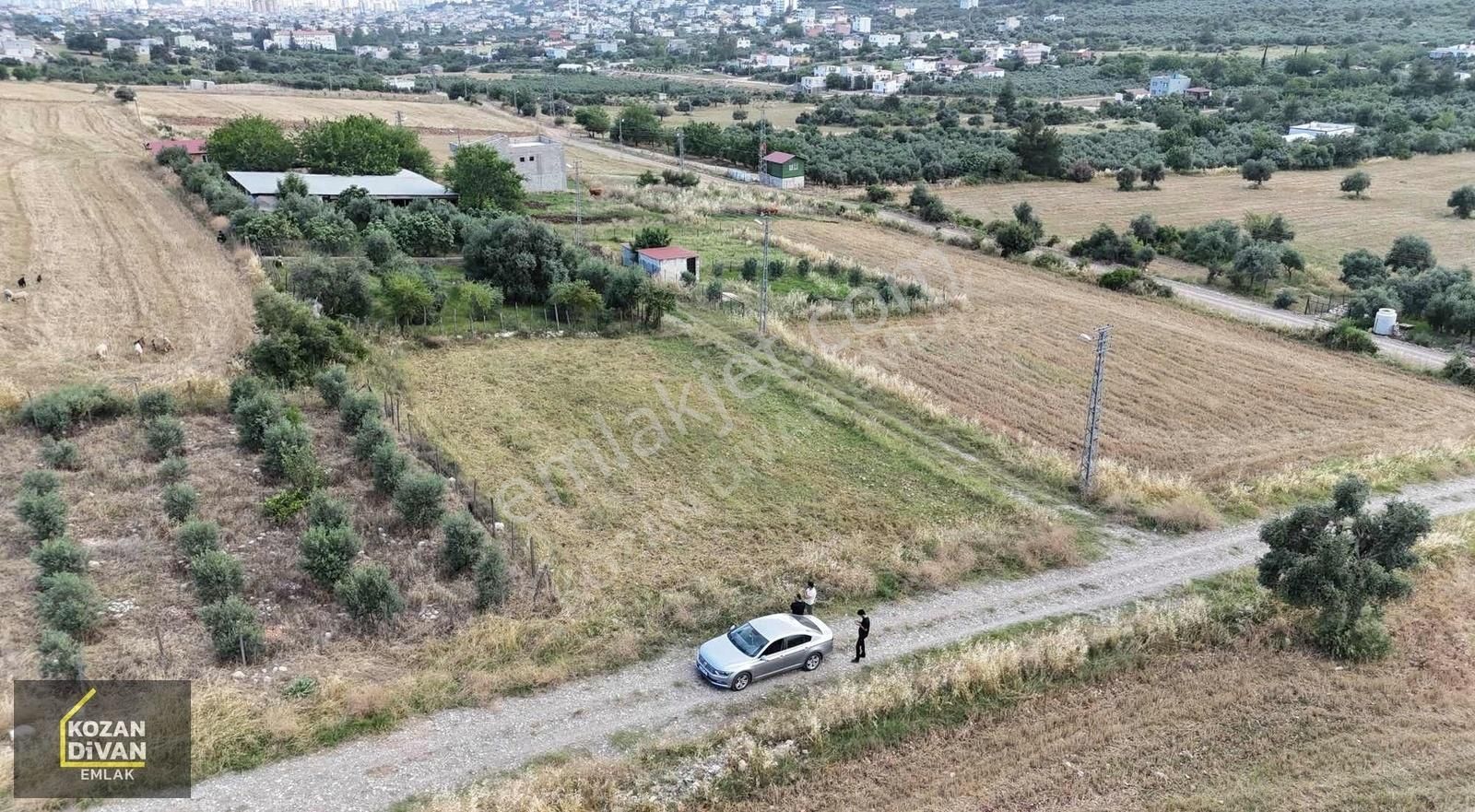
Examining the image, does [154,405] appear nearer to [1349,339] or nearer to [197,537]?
[197,537]

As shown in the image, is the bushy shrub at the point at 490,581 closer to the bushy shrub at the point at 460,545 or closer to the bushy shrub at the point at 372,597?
the bushy shrub at the point at 460,545

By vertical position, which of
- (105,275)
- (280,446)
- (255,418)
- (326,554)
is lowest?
(326,554)

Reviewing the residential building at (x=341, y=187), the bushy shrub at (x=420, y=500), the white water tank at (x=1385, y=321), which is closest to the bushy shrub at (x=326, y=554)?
the bushy shrub at (x=420, y=500)

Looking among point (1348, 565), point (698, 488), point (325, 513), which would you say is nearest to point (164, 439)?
point (325, 513)

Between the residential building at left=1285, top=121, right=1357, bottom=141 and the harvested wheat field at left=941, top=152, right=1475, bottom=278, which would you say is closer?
the harvested wheat field at left=941, top=152, right=1475, bottom=278

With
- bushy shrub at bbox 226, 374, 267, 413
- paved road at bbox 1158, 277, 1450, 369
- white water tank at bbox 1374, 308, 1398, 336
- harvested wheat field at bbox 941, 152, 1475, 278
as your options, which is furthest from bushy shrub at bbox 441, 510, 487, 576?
harvested wheat field at bbox 941, 152, 1475, 278

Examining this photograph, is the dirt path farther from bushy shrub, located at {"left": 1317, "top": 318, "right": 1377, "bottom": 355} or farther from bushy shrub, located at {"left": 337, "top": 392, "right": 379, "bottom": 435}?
bushy shrub, located at {"left": 1317, "top": 318, "right": 1377, "bottom": 355}
